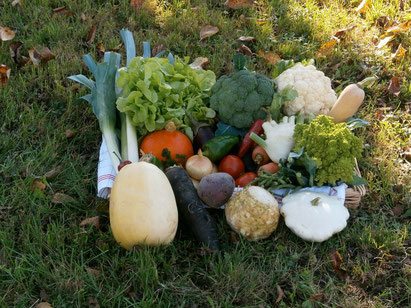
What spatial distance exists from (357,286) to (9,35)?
13.1 feet

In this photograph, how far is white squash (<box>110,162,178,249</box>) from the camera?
271cm

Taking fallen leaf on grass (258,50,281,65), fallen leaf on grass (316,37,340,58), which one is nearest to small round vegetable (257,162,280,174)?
fallen leaf on grass (258,50,281,65)

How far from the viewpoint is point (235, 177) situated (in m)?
3.40

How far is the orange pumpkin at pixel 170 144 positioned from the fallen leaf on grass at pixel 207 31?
185 centimetres

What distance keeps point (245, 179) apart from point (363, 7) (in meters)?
3.31

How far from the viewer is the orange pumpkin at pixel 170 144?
3453 millimetres

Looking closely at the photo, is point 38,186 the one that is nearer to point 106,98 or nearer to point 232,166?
point 106,98

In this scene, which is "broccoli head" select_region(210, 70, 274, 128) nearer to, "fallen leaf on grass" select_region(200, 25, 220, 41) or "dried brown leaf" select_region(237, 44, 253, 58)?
"dried brown leaf" select_region(237, 44, 253, 58)

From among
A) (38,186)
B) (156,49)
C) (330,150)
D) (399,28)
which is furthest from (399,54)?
(38,186)

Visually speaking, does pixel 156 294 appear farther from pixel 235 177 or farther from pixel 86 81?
pixel 86 81

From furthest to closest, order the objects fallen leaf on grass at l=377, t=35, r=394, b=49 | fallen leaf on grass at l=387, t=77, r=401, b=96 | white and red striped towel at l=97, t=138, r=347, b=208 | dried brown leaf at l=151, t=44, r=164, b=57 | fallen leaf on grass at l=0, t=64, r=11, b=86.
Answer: fallen leaf on grass at l=377, t=35, r=394, b=49 < dried brown leaf at l=151, t=44, r=164, b=57 < fallen leaf on grass at l=387, t=77, r=401, b=96 < fallen leaf on grass at l=0, t=64, r=11, b=86 < white and red striped towel at l=97, t=138, r=347, b=208

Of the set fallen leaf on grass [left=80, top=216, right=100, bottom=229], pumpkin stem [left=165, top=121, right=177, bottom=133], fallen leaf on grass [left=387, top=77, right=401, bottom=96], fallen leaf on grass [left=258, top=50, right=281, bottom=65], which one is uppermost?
pumpkin stem [left=165, top=121, right=177, bottom=133]

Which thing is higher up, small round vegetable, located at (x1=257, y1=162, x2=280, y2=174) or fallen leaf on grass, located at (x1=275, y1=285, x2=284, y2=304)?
small round vegetable, located at (x1=257, y1=162, x2=280, y2=174)

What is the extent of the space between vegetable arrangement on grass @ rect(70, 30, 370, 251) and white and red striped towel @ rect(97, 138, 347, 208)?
2 centimetres
